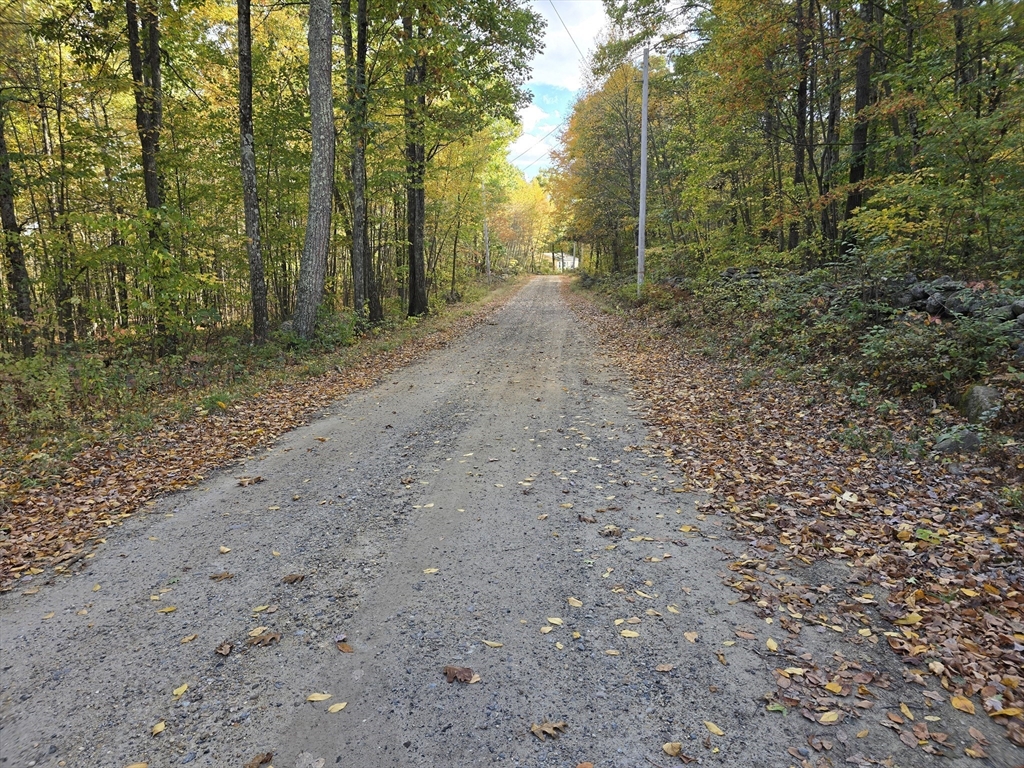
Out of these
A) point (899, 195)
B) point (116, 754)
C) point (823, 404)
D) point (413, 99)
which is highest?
point (413, 99)

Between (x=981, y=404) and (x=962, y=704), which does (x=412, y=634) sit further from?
(x=981, y=404)

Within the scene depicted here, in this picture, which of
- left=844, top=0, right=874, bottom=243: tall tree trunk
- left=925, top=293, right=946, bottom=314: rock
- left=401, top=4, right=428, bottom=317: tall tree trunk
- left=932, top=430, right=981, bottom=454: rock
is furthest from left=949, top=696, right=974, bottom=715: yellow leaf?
left=401, top=4, right=428, bottom=317: tall tree trunk

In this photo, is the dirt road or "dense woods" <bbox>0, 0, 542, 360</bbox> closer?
the dirt road

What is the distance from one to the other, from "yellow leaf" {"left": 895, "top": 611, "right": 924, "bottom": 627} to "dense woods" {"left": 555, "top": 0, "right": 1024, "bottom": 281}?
6.04m

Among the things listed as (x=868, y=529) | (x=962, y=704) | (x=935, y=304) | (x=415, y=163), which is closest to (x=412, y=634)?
(x=962, y=704)

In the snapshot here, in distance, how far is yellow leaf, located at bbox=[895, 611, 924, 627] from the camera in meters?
3.22

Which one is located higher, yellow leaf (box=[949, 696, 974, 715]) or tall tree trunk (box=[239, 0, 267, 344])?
tall tree trunk (box=[239, 0, 267, 344])

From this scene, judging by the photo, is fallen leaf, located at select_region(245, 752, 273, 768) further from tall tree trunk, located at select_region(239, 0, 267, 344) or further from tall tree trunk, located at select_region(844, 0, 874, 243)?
tall tree trunk, located at select_region(844, 0, 874, 243)

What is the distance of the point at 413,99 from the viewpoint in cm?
1483

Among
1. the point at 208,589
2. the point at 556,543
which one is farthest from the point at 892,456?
the point at 208,589

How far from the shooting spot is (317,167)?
11586 millimetres

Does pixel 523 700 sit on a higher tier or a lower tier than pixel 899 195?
lower

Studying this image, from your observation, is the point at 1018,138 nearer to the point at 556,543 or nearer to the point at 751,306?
the point at 751,306

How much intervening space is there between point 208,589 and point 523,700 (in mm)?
2430
